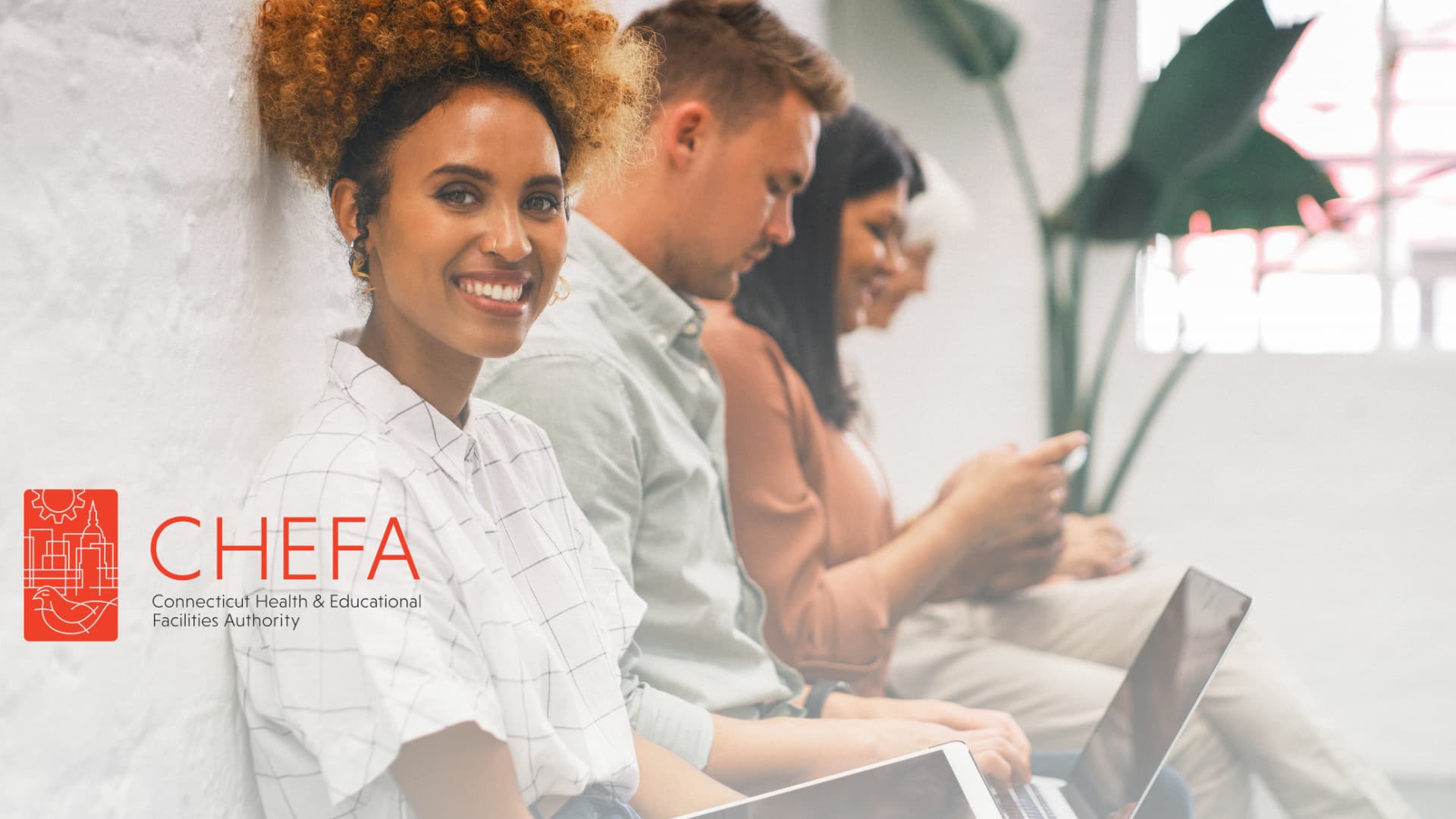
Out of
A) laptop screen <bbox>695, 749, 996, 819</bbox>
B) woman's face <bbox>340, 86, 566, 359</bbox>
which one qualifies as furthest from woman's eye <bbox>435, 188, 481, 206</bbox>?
laptop screen <bbox>695, 749, 996, 819</bbox>

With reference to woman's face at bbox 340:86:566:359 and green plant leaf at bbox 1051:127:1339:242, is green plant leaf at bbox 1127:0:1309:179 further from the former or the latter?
woman's face at bbox 340:86:566:359

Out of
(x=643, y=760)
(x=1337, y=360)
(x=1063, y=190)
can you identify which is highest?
(x=1063, y=190)

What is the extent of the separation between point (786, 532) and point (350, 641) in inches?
22.3

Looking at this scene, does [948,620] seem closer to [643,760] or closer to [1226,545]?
[643,760]

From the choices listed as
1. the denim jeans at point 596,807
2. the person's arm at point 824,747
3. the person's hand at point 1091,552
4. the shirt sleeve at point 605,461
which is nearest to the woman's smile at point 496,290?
the shirt sleeve at point 605,461

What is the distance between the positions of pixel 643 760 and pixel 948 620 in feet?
2.52

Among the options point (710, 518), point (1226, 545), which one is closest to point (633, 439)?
point (710, 518)

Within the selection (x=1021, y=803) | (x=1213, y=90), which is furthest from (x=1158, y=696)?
(x=1213, y=90)

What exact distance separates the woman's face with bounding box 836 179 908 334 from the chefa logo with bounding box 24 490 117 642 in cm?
89

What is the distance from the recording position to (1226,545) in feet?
7.49

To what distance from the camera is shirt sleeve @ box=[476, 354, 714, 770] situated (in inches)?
24.5

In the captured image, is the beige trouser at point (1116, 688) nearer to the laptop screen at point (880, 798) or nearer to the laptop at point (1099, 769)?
the laptop at point (1099, 769)

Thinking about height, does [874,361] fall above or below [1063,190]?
below

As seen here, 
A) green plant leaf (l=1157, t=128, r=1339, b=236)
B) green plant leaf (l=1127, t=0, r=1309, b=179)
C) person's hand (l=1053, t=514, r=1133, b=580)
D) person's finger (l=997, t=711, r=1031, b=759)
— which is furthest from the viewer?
green plant leaf (l=1157, t=128, r=1339, b=236)
